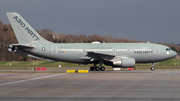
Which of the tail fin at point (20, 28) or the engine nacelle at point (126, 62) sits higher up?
the tail fin at point (20, 28)

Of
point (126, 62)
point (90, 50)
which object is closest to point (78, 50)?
point (90, 50)

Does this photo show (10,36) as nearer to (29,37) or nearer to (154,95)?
(29,37)

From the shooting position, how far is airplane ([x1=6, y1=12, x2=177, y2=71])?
42.4 metres

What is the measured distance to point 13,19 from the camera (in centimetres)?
4241

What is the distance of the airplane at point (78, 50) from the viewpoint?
42.4m

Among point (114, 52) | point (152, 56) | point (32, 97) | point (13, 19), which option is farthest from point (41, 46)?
point (32, 97)

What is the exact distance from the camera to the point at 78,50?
43.0 m

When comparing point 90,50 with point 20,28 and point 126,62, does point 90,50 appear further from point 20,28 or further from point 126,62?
point 20,28

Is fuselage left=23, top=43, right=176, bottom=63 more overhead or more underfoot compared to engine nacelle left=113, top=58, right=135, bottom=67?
more overhead

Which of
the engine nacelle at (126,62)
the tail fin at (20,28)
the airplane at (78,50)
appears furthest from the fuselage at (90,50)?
the engine nacelle at (126,62)

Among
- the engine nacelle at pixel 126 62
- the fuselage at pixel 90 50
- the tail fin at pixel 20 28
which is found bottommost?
the engine nacelle at pixel 126 62

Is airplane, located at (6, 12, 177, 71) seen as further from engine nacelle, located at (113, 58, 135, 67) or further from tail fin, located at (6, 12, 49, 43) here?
engine nacelle, located at (113, 58, 135, 67)

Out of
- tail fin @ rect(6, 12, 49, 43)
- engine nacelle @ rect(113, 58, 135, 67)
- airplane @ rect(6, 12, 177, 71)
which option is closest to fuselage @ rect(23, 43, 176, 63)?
airplane @ rect(6, 12, 177, 71)

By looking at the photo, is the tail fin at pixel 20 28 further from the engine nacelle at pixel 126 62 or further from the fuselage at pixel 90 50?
the engine nacelle at pixel 126 62
